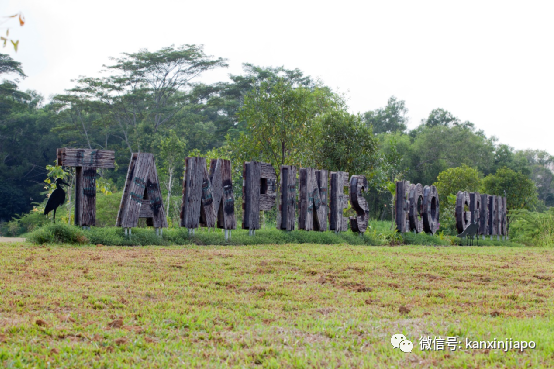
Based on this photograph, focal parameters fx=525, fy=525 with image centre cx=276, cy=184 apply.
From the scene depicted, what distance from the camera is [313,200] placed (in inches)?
567

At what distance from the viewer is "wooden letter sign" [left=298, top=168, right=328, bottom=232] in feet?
46.6

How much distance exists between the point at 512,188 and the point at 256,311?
23.0 metres

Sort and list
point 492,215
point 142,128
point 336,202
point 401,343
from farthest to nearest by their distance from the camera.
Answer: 1. point 142,128
2. point 492,215
3. point 336,202
4. point 401,343

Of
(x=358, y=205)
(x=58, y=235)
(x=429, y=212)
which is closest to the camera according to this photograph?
(x=58, y=235)

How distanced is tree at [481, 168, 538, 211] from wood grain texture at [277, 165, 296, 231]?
1482 centimetres

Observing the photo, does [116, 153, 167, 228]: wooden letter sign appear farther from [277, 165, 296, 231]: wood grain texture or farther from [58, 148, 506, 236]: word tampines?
[277, 165, 296, 231]: wood grain texture

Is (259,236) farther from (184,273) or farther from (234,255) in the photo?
(184,273)

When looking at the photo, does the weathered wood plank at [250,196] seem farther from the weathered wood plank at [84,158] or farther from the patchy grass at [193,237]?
the weathered wood plank at [84,158]

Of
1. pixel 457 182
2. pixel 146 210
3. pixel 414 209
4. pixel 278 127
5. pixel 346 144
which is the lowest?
pixel 146 210

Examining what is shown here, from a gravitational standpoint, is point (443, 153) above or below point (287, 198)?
above

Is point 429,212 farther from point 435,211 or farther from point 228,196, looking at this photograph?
point 228,196

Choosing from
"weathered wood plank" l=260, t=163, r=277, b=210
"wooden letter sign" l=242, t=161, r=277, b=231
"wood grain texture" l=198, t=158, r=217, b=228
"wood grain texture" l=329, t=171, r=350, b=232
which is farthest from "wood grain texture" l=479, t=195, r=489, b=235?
"wood grain texture" l=198, t=158, r=217, b=228

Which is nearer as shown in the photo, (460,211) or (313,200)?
(313,200)

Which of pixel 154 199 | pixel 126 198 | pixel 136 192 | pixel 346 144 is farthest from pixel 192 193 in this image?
pixel 346 144
